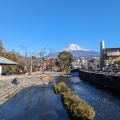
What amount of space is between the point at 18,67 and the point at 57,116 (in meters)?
58.6

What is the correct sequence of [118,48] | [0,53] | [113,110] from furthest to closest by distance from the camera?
[118,48], [0,53], [113,110]

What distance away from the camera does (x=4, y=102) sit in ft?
84.3

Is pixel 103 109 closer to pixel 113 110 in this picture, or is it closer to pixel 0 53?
pixel 113 110

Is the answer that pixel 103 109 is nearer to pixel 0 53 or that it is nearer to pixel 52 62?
pixel 0 53

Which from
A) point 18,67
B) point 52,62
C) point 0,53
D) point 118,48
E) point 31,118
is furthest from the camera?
point 52,62

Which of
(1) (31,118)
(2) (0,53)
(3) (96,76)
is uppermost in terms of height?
(2) (0,53)

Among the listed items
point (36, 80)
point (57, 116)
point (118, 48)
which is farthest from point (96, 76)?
point (118, 48)

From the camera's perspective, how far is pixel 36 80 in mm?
53719

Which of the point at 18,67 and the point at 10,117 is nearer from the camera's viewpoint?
the point at 10,117

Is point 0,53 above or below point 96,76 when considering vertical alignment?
above

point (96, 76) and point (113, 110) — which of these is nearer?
point (113, 110)

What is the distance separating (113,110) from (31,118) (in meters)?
7.82

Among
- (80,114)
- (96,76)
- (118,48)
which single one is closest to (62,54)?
(118,48)

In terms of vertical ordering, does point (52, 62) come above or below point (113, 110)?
above
